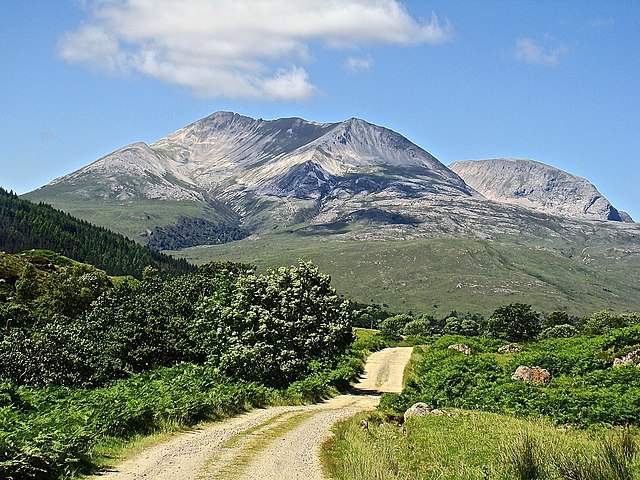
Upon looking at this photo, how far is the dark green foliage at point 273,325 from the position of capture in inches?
2034

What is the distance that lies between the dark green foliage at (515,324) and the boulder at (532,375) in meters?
95.2

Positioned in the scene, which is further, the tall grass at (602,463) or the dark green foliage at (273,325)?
the dark green foliage at (273,325)

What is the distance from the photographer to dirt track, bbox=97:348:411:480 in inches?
869

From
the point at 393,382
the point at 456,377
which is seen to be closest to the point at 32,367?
the point at 456,377

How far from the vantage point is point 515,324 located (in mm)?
142500

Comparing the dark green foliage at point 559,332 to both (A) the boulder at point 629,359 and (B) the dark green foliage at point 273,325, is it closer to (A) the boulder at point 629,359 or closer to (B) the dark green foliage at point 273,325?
(B) the dark green foliage at point 273,325

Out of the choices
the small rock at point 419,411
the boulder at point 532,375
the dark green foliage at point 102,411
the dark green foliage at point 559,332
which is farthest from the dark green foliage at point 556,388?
the dark green foliage at point 559,332

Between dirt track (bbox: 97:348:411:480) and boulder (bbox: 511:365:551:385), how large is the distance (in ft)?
39.2

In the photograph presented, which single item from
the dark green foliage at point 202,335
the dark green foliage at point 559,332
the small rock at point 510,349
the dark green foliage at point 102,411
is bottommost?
the dark green foliage at point 559,332

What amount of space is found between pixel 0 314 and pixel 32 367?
27.3m

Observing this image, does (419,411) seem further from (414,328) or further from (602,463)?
(414,328)

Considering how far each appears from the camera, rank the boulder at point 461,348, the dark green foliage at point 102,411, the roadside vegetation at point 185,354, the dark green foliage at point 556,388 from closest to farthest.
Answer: the dark green foliage at point 102,411
the dark green foliage at point 556,388
the roadside vegetation at point 185,354
the boulder at point 461,348

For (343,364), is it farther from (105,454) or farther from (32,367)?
(105,454)

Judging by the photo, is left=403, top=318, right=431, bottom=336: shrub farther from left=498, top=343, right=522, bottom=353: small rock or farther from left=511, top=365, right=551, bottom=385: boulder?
left=511, top=365, right=551, bottom=385: boulder
